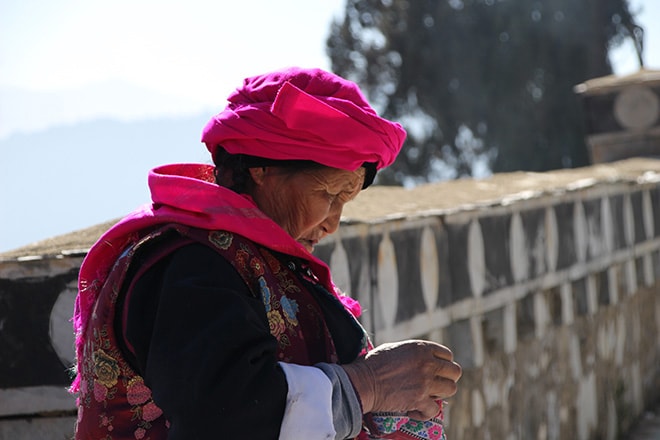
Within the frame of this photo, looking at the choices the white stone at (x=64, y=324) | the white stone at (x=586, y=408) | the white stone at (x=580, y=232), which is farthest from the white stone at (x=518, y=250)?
the white stone at (x=64, y=324)

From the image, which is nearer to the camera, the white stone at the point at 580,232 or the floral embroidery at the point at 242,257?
the floral embroidery at the point at 242,257

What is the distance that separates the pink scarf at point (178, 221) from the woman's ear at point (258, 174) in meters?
0.05

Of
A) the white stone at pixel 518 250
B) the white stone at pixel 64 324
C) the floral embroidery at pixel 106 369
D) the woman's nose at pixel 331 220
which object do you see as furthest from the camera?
the white stone at pixel 518 250

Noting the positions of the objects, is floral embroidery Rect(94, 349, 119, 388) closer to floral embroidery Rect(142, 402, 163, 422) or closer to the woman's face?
floral embroidery Rect(142, 402, 163, 422)

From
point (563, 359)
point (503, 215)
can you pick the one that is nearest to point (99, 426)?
point (503, 215)

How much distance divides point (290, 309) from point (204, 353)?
28cm

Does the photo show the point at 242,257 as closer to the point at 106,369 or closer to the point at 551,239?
the point at 106,369

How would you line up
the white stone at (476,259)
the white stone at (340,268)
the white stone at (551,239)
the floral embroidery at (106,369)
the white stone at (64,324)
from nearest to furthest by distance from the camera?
the floral embroidery at (106,369)
the white stone at (64,324)
the white stone at (340,268)
the white stone at (476,259)
the white stone at (551,239)

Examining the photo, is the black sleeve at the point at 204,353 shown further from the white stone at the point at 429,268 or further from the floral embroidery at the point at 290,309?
the white stone at the point at 429,268

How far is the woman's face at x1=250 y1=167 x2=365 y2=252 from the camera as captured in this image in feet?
5.98

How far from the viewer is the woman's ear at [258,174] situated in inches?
71.6

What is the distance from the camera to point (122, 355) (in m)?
1.64

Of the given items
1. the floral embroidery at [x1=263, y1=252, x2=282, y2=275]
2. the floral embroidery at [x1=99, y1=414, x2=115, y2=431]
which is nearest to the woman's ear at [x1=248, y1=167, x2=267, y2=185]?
the floral embroidery at [x1=263, y1=252, x2=282, y2=275]

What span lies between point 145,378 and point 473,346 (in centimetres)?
250
